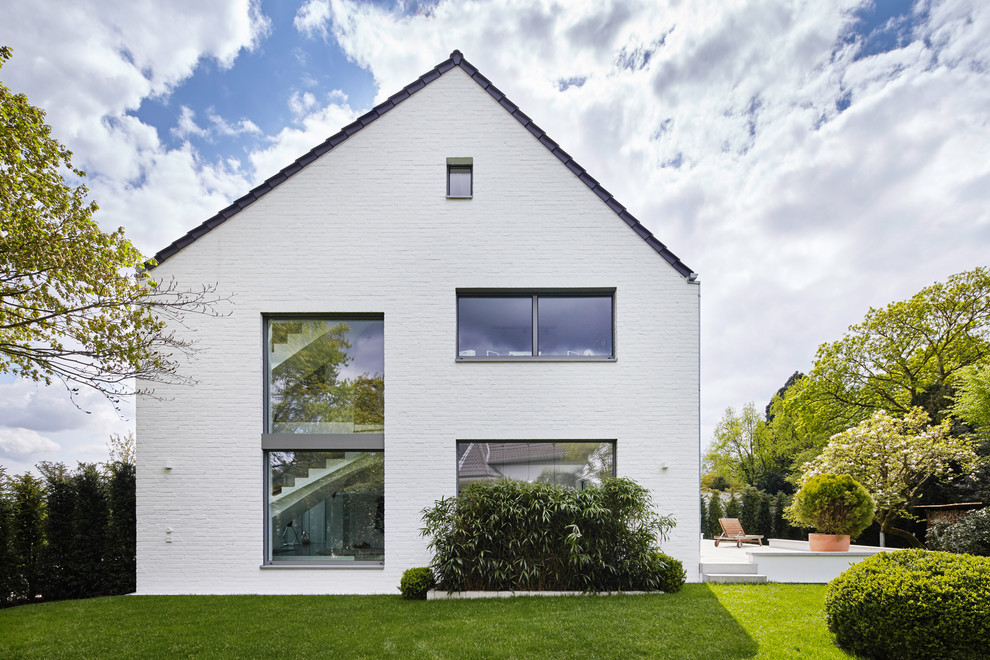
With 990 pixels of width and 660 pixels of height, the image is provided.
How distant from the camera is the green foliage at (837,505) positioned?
9.09 metres

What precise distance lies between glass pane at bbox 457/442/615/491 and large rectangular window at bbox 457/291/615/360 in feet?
5.13

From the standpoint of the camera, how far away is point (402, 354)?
28.5 ft

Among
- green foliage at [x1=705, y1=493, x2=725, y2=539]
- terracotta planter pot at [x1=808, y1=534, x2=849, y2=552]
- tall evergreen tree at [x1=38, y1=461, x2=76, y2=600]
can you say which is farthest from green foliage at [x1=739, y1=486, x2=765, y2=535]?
tall evergreen tree at [x1=38, y1=461, x2=76, y2=600]

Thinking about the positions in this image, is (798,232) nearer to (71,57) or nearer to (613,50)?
(613,50)

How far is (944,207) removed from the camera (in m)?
12.5

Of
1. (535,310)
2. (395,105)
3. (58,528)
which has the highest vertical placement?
(395,105)

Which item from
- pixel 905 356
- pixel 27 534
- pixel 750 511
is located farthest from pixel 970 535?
pixel 27 534

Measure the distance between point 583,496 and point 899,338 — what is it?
17.6 metres

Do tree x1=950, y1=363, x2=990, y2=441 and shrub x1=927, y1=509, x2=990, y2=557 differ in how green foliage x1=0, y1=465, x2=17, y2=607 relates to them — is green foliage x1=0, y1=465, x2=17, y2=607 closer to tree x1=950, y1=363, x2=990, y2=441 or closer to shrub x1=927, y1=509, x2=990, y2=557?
shrub x1=927, y1=509, x2=990, y2=557

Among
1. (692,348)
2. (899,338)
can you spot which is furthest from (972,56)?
(899,338)

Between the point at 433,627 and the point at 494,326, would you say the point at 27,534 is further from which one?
the point at 494,326

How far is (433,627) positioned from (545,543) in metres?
2.15

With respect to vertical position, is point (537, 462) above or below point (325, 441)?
below

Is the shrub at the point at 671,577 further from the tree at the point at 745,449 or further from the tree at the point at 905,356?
the tree at the point at 745,449
